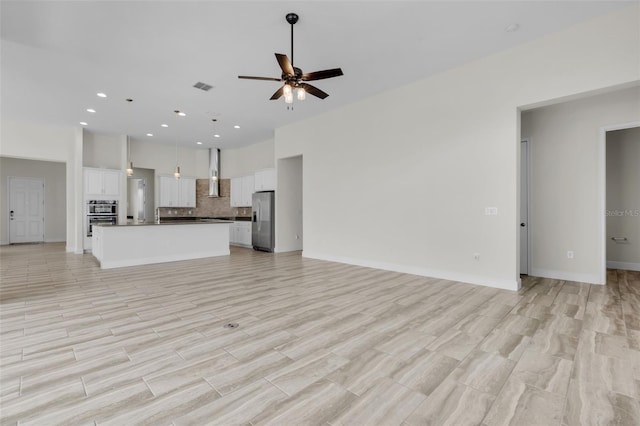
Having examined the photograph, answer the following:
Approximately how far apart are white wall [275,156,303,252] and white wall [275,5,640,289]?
167cm

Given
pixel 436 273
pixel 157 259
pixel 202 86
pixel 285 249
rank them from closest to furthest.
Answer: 1. pixel 436 273
2. pixel 202 86
3. pixel 157 259
4. pixel 285 249

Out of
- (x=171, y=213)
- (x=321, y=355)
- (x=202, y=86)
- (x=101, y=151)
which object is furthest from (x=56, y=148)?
(x=321, y=355)

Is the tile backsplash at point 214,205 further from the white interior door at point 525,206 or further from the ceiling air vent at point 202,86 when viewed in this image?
the white interior door at point 525,206

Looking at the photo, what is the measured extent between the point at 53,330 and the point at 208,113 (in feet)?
17.1

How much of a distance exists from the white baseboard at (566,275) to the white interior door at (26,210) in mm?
14770

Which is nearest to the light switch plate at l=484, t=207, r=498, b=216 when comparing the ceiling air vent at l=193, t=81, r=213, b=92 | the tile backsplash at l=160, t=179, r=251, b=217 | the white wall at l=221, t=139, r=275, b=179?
the ceiling air vent at l=193, t=81, r=213, b=92

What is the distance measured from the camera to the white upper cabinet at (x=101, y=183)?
8.20 m

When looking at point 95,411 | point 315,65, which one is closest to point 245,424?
point 95,411

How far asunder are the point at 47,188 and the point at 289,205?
9.35 m

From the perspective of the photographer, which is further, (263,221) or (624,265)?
(263,221)

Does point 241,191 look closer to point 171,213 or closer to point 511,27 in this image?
point 171,213

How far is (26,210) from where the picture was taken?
10.3 metres

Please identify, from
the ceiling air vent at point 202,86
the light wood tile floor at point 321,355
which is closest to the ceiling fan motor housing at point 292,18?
the ceiling air vent at point 202,86

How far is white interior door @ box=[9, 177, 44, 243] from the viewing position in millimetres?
10023
